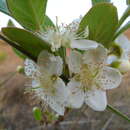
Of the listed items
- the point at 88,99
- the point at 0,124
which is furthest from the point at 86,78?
the point at 0,124

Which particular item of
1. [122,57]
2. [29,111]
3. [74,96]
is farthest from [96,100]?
[29,111]

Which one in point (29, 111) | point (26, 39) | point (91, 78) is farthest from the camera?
point (29, 111)

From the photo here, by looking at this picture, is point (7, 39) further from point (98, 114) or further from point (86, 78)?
point (98, 114)

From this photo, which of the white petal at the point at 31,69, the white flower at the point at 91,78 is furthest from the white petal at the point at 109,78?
the white petal at the point at 31,69

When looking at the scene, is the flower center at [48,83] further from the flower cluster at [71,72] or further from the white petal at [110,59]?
the white petal at [110,59]

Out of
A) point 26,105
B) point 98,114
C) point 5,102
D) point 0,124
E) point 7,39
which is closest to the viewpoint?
point 7,39

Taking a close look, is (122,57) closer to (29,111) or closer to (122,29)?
(122,29)

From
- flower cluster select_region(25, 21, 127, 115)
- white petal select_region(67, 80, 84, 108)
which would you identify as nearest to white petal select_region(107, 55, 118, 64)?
flower cluster select_region(25, 21, 127, 115)
